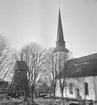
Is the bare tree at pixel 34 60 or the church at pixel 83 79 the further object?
the church at pixel 83 79

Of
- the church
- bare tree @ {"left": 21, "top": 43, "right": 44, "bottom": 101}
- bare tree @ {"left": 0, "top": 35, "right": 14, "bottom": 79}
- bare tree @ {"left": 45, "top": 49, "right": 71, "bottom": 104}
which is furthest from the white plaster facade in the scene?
bare tree @ {"left": 0, "top": 35, "right": 14, "bottom": 79}

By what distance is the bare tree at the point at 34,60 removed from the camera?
22.4m

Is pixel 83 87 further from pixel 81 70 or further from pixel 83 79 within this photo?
pixel 81 70

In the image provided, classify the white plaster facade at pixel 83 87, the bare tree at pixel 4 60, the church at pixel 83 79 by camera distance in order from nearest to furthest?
the bare tree at pixel 4 60 → the white plaster facade at pixel 83 87 → the church at pixel 83 79

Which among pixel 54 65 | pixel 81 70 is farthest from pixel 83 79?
pixel 54 65

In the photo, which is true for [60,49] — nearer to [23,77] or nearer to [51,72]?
[51,72]

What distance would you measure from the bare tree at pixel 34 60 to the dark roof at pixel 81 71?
4.71 metres

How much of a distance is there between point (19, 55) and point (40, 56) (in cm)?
359

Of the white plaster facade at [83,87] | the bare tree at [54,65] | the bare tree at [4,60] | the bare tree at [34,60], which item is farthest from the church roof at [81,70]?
the bare tree at [4,60]

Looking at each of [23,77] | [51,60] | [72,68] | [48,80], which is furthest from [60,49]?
[23,77]

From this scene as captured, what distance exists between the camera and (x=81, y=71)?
30.1 m

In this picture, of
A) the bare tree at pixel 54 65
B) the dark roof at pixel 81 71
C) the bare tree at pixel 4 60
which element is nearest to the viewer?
the bare tree at pixel 4 60

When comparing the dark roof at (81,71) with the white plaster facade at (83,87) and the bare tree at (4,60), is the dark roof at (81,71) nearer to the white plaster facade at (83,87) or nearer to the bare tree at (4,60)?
the white plaster facade at (83,87)

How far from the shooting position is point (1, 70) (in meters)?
17.5
